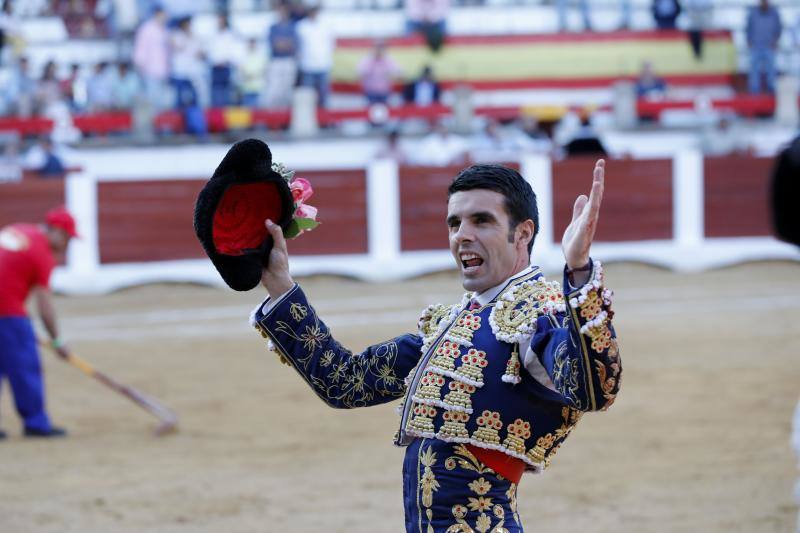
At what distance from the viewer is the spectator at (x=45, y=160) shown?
13070 mm

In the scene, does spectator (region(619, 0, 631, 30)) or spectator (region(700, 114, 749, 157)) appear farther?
spectator (region(619, 0, 631, 30))

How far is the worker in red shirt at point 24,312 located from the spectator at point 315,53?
7804mm

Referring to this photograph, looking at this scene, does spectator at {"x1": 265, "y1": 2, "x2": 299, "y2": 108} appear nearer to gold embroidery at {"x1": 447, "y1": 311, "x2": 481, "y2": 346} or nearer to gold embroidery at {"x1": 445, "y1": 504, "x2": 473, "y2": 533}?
gold embroidery at {"x1": 447, "y1": 311, "x2": 481, "y2": 346}

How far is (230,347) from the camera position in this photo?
9281 millimetres

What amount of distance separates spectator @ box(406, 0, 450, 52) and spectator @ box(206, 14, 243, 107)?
2.92 meters

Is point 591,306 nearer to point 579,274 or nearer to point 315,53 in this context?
point 579,274

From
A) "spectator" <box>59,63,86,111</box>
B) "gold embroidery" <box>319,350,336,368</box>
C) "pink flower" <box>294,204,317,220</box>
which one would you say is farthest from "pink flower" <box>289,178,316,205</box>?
"spectator" <box>59,63,86,111</box>

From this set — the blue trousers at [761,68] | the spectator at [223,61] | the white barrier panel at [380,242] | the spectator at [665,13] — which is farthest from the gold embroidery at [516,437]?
the spectator at [665,13]

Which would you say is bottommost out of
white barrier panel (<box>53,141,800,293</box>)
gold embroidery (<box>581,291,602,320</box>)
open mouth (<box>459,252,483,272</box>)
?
white barrier panel (<box>53,141,800,293</box>)

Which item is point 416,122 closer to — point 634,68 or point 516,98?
point 516,98

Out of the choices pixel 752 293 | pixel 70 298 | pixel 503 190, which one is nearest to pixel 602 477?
pixel 503 190

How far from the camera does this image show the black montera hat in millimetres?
2350

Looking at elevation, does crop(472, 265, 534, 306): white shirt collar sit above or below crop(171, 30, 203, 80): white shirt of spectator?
below

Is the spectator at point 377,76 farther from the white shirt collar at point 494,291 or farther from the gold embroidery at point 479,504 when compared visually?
the gold embroidery at point 479,504
